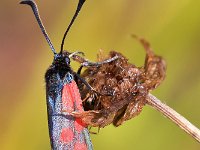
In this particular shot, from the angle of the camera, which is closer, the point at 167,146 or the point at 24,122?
the point at 167,146

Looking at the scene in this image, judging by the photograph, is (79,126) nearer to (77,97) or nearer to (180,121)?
(77,97)

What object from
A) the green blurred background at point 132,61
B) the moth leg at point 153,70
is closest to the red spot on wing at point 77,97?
the moth leg at point 153,70

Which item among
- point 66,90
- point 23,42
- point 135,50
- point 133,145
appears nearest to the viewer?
point 66,90

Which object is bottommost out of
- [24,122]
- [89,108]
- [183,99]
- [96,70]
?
[24,122]

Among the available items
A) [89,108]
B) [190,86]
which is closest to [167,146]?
[190,86]

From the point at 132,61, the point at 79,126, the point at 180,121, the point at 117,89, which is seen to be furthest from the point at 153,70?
the point at 132,61

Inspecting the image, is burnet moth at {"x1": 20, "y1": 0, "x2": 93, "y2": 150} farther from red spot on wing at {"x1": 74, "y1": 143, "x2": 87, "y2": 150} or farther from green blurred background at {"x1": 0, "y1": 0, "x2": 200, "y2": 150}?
green blurred background at {"x1": 0, "y1": 0, "x2": 200, "y2": 150}

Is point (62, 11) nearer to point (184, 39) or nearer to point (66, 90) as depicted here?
point (184, 39)

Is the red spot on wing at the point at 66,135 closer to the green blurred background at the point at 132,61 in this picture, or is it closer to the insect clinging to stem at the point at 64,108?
the insect clinging to stem at the point at 64,108
